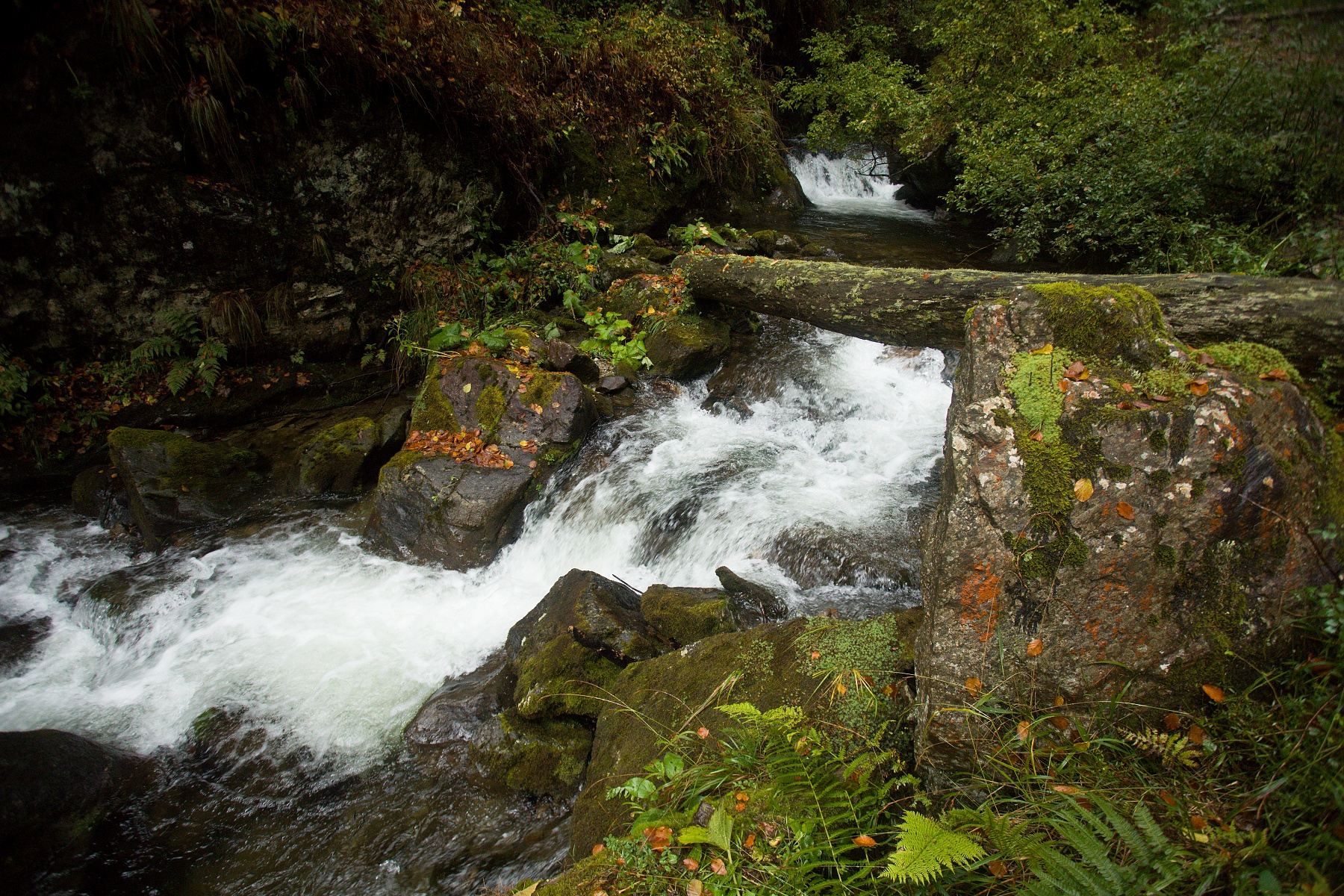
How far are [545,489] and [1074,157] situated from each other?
25.7 feet

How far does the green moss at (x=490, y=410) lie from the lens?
590cm

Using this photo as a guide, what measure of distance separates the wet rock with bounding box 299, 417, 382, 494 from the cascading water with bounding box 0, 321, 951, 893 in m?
0.35

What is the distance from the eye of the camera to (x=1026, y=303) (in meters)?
2.50

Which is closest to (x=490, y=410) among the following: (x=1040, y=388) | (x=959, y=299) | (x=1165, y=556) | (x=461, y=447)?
(x=461, y=447)

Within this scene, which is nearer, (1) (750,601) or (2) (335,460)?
(1) (750,601)

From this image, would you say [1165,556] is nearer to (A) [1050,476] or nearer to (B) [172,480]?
(A) [1050,476]

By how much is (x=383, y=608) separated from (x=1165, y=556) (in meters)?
5.31

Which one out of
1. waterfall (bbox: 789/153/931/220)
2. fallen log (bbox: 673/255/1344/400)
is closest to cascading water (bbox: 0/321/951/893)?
fallen log (bbox: 673/255/1344/400)

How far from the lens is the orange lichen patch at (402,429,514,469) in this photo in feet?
18.7

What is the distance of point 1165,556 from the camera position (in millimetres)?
2055

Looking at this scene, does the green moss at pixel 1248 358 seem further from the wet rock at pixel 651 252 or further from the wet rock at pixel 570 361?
the wet rock at pixel 651 252

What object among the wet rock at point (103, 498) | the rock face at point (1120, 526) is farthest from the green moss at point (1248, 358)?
the wet rock at point (103, 498)

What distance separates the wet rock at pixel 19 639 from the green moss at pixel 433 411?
3423 millimetres

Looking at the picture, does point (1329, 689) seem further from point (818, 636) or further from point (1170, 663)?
point (818, 636)
